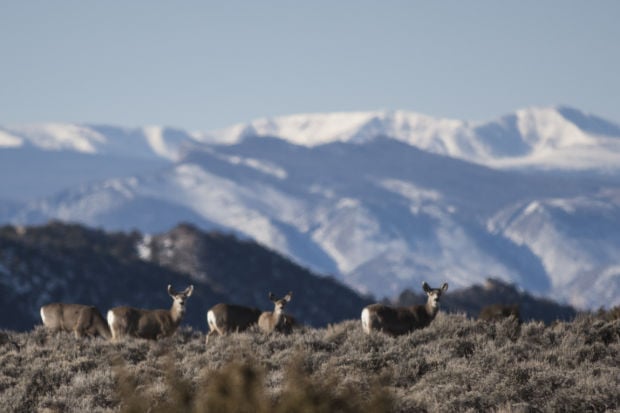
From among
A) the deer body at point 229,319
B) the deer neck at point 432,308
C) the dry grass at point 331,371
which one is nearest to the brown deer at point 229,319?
the deer body at point 229,319

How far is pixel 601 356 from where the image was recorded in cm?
2036

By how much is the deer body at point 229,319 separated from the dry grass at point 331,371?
1.78 m

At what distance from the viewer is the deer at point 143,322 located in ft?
78.1

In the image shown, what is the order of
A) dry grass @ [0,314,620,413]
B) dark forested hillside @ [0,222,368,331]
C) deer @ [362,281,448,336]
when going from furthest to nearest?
dark forested hillside @ [0,222,368,331]
deer @ [362,281,448,336]
dry grass @ [0,314,620,413]

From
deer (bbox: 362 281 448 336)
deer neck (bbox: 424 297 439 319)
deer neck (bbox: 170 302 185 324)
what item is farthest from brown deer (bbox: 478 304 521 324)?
deer neck (bbox: 170 302 185 324)

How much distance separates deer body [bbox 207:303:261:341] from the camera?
24.7 meters

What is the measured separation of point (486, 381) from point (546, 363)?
1.66 meters

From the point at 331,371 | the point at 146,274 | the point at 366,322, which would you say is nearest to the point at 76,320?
the point at 366,322

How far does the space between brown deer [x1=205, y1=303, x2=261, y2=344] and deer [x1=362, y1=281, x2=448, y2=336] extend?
2683 mm

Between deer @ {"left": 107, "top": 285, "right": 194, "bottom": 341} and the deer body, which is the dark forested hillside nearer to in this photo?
the deer body

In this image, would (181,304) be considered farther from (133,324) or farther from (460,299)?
(460,299)

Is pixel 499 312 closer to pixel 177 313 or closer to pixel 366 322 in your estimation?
pixel 366 322

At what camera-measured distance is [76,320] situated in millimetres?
24312

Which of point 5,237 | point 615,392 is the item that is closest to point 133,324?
point 615,392
